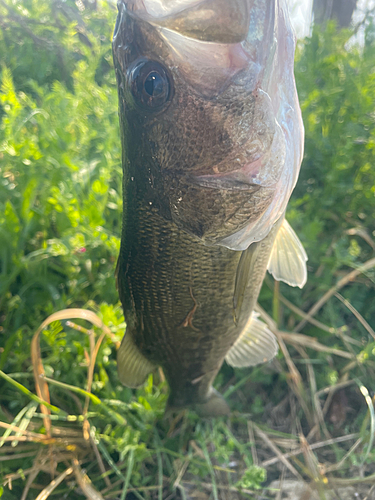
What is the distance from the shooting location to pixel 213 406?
169cm

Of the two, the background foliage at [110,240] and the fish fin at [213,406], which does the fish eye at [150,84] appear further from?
the fish fin at [213,406]

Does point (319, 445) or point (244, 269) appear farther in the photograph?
point (319, 445)

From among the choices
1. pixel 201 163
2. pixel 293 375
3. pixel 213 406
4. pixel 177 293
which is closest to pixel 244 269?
pixel 177 293

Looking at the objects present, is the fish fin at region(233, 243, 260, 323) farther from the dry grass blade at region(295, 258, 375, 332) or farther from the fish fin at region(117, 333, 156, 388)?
the dry grass blade at region(295, 258, 375, 332)

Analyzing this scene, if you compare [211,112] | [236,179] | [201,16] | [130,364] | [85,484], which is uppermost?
[201,16]

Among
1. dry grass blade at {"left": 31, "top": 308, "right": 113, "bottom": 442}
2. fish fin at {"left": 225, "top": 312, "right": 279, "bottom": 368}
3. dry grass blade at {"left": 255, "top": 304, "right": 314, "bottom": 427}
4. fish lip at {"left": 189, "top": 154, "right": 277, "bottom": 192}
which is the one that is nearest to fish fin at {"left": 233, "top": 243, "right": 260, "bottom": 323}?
fish lip at {"left": 189, "top": 154, "right": 277, "bottom": 192}

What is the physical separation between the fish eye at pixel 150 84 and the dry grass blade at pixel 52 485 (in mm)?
1454

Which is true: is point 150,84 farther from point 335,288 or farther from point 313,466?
point 313,466

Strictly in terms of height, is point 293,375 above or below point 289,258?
below

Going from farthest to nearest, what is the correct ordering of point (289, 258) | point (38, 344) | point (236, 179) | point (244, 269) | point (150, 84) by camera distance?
1. point (38, 344)
2. point (289, 258)
3. point (244, 269)
4. point (236, 179)
5. point (150, 84)

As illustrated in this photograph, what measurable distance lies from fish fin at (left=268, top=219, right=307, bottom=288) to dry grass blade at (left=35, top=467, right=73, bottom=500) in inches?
47.3

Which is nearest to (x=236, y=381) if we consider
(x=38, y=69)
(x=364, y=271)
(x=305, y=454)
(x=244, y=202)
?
(x=305, y=454)

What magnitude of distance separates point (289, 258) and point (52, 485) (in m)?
1.30

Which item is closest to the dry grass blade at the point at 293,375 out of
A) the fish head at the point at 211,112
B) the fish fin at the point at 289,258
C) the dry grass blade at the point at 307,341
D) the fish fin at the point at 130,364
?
the dry grass blade at the point at 307,341
